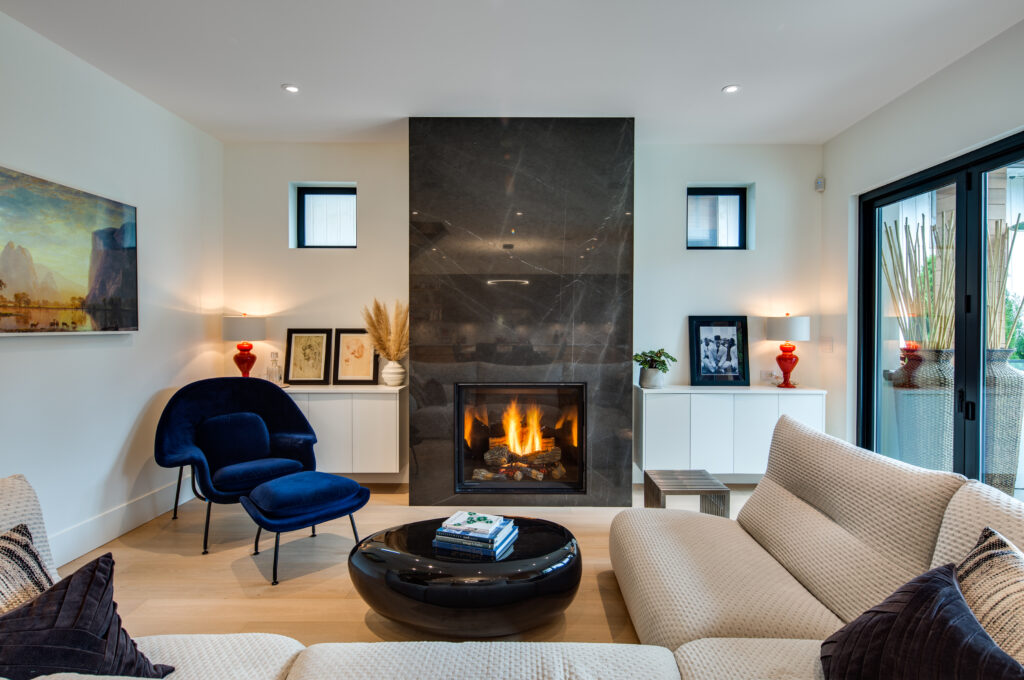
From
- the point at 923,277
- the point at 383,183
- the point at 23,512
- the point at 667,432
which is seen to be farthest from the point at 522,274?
the point at 23,512

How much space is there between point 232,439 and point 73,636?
2.17 meters

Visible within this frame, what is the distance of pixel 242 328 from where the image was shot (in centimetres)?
384

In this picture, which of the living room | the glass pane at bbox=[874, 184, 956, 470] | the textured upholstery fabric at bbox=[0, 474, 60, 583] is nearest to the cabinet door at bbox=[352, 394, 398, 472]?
the living room

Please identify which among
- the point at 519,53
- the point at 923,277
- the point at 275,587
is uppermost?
the point at 519,53

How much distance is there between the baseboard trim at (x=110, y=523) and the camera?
272 centimetres

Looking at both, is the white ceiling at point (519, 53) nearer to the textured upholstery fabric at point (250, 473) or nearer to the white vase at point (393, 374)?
the white vase at point (393, 374)

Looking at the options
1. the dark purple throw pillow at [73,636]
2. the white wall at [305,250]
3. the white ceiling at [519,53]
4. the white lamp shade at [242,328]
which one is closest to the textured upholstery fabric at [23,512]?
the dark purple throw pillow at [73,636]

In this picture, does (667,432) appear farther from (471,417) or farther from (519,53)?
(519,53)

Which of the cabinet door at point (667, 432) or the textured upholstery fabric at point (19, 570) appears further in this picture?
the cabinet door at point (667, 432)

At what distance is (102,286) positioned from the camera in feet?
9.68

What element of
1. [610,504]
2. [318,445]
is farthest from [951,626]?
[318,445]

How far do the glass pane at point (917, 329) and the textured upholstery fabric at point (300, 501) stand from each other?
345 cm

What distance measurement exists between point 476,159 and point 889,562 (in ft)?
10.4

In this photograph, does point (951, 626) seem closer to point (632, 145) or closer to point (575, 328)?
point (575, 328)
